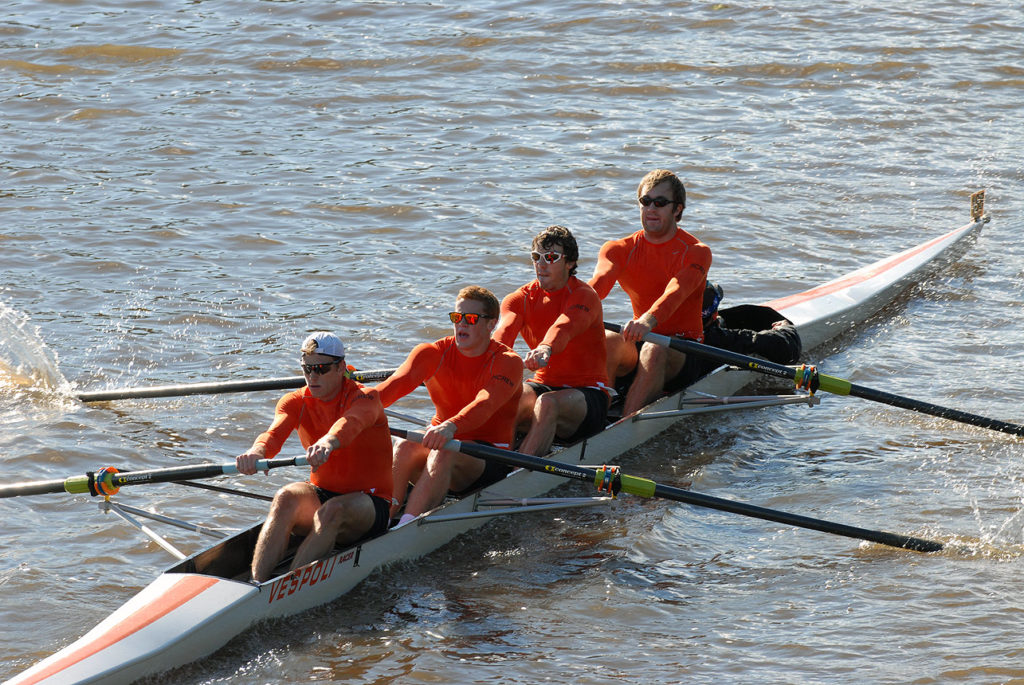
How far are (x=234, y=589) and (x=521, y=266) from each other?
22.4ft

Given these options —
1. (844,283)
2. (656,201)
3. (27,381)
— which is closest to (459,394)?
(656,201)

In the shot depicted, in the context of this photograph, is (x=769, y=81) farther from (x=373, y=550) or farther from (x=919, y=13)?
(x=373, y=550)

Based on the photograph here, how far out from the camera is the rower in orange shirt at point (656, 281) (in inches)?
354

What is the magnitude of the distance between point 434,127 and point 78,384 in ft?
24.8

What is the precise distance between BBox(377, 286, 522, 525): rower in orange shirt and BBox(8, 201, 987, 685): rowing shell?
0.57 ft

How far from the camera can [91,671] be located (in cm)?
553

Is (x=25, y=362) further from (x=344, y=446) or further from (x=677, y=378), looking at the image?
(x=677, y=378)

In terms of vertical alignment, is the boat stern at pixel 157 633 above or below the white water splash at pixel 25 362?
below

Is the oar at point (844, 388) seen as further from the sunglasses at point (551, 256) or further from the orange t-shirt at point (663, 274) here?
the sunglasses at point (551, 256)

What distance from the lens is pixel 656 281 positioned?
920 cm

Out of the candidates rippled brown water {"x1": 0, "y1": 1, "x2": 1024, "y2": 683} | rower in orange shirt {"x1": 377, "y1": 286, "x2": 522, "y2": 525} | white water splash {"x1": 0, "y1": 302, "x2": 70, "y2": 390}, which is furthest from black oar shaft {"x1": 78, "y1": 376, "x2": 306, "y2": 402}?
rower in orange shirt {"x1": 377, "y1": 286, "x2": 522, "y2": 525}

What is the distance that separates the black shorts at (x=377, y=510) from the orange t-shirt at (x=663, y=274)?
9.80 feet

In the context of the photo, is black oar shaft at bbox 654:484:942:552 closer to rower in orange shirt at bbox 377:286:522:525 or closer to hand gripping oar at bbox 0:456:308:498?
rower in orange shirt at bbox 377:286:522:525

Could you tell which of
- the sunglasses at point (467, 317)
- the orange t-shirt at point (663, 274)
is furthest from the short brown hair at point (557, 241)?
the sunglasses at point (467, 317)
